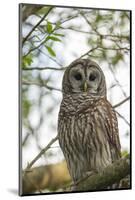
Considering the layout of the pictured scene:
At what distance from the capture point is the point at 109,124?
10.7 feet

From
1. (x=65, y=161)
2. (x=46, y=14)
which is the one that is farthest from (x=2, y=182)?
(x=46, y=14)

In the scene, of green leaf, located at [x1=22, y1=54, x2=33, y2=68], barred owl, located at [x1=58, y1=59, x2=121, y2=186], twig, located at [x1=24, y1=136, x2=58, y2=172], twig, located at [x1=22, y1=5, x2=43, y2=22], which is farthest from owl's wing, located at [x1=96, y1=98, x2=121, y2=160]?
twig, located at [x1=22, y1=5, x2=43, y2=22]

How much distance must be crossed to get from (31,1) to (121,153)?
0.93 m

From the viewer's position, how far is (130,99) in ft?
11.0

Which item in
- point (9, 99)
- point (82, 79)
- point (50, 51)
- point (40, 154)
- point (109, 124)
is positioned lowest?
point (40, 154)

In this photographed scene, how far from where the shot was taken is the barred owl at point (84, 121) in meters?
3.17

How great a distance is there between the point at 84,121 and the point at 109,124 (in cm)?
15

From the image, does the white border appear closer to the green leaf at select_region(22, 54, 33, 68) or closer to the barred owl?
the green leaf at select_region(22, 54, 33, 68)

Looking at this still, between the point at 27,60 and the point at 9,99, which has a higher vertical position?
the point at 27,60

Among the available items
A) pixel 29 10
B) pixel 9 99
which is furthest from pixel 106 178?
pixel 29 10

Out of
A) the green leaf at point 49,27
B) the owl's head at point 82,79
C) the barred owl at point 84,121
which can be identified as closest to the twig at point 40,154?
the barred owl at point 84,121

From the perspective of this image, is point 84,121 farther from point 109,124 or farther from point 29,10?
point 29,10

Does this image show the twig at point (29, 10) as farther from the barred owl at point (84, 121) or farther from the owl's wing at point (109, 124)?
the owl's wing at point (109, 124)

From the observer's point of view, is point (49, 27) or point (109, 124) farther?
point (109, 124)
